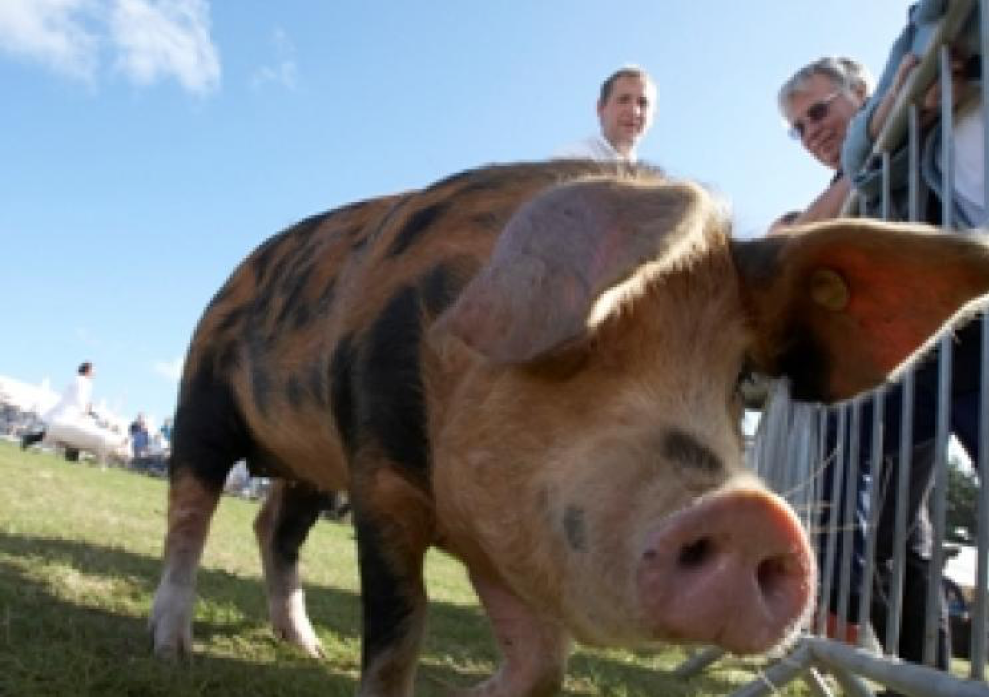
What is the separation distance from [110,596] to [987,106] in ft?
10.5

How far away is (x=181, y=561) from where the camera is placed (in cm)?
332

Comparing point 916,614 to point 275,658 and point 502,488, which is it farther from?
point 275,658

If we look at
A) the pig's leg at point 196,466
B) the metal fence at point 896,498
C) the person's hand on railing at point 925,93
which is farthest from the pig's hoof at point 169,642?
the person's hand on railing at point 925,93

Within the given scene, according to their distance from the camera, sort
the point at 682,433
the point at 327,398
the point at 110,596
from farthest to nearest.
Result: the point at 110,596 < the point at 327,398 < the point at 682,433

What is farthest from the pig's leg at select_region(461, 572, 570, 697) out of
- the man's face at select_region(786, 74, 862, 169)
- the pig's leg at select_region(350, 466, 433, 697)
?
the man's face at select_region(786, 74, 862, 169)

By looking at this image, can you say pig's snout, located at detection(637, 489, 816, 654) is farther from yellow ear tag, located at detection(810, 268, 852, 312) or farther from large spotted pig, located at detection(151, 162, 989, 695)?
yellow ear tag, located at detection(810, 268, 852, 312)

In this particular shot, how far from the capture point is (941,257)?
197 cm

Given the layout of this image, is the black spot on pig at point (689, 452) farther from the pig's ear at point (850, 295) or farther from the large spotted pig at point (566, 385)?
the pig's ear at point (850, 295)

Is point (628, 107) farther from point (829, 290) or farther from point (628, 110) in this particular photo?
point (829, 290)

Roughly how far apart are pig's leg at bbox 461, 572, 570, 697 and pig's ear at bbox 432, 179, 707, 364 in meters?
1.23

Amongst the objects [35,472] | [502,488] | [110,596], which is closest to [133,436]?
[35,472]

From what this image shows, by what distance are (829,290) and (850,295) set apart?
48 millimetres

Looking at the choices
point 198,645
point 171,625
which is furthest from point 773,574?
point 198,645

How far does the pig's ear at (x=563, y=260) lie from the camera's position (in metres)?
1.36
